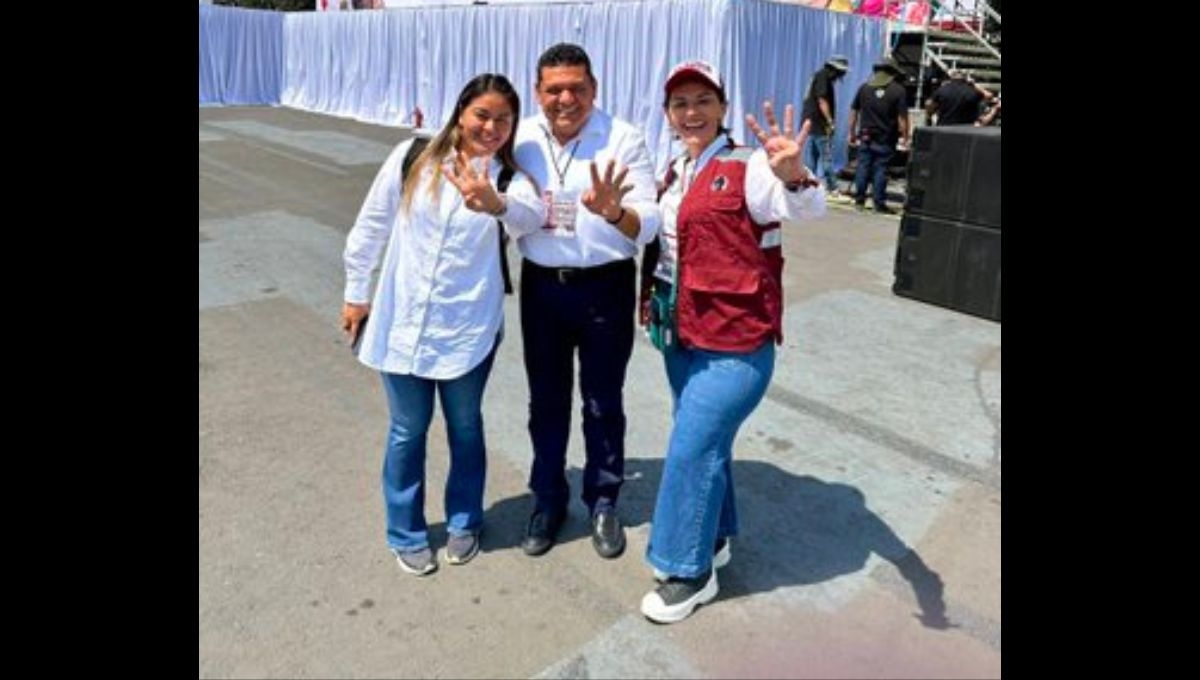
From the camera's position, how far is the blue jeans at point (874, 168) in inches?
401

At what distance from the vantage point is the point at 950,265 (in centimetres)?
642

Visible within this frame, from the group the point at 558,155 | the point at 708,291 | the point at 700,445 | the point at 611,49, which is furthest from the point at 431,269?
the point at 611,49

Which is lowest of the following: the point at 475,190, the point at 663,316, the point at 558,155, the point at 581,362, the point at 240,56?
the point at 581,362

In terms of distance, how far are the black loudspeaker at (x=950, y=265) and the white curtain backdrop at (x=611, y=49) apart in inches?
215

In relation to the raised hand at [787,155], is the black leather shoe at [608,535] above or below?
below

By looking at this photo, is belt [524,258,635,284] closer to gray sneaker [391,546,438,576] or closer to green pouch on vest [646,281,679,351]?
green pouch on vest [646,281,679,351]

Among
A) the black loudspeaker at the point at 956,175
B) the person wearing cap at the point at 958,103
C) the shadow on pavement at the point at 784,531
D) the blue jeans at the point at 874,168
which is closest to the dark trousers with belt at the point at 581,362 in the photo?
the shadow on pavement at the point at 784,531

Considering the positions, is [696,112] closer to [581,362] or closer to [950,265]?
[581,362]

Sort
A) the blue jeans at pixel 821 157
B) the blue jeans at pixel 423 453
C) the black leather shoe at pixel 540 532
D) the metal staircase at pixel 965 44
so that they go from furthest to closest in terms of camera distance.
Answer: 1. the metal staircase at pixel 965 44
2. the blue jeans at pixel 821 157
3. the black leather shoe at pixel 540 532
4. the blue jeans at pixel 423 453

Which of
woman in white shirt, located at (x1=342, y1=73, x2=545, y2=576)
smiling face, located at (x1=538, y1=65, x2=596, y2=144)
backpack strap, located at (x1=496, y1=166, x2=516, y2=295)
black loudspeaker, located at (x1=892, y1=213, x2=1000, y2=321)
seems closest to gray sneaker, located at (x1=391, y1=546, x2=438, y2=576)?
woman in white shirt, located at (x1=342, y1=73, x2=545, y2=576)

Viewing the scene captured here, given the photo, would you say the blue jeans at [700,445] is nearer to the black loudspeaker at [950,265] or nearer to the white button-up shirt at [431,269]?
the white button-up shirt at [431,269]

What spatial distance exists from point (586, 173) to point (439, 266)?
0.56 m
